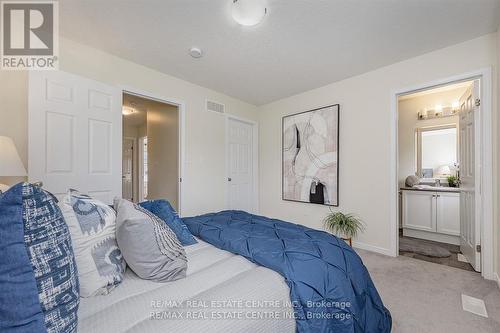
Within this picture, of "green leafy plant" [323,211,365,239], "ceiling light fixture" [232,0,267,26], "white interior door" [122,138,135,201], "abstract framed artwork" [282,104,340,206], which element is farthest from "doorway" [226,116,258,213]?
"white interior door" [122,138,135,201]

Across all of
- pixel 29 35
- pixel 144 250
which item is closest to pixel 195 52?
pixel 29 35

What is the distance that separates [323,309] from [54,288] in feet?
3.47

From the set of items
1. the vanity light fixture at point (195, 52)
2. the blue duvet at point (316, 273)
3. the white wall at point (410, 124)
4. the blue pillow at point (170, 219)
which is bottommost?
the blue duvet at point (316, 273)

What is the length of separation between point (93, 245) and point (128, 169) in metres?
6.39

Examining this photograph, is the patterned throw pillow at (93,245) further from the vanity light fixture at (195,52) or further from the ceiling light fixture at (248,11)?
the vanity light fixture at (195,52)

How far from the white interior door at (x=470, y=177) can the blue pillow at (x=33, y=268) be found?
3420mm

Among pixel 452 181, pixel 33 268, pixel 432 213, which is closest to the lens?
pixel 33 268

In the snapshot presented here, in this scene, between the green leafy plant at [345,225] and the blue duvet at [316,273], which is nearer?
the blue duvet at [316,273]

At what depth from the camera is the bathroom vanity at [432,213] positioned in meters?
3.39

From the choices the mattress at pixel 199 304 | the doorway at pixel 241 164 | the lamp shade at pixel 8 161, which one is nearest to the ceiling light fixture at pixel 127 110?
the doorway at pixel 241 164

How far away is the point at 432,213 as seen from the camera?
11.7ft

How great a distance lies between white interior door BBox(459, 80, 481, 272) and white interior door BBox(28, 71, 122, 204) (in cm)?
400

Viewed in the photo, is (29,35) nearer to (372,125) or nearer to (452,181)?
(372,125)

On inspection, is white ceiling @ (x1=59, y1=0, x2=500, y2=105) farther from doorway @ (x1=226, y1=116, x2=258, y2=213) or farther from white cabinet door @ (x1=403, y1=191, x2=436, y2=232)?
white cabinet door @ (x1=403, y1=191, x2=436, y2=232)
